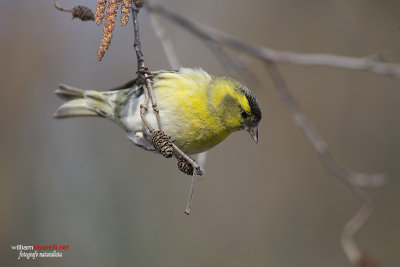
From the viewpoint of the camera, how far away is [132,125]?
305cm

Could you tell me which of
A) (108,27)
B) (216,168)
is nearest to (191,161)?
(108,27)

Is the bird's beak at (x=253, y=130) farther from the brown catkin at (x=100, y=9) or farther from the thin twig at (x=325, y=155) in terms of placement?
the brown catkin at (x=100, y=9)

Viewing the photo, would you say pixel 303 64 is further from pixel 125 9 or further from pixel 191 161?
pixel 125 9

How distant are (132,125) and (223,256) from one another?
139 inches

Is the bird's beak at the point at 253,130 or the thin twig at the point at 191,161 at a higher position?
the thin twig at the point at 191,161

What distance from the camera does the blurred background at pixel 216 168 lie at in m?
5.98

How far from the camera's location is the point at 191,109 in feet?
9.64

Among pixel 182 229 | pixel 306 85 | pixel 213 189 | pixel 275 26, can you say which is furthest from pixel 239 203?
pixel 275 26

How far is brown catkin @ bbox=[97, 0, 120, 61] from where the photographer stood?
1.58 meters

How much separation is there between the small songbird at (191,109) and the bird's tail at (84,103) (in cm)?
7

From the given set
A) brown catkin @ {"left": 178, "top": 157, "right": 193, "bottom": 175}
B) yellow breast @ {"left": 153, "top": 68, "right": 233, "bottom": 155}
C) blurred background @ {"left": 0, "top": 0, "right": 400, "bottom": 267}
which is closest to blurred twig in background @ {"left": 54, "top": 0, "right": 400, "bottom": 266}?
yellow breast @ {"left": 153, "top": 68, "right": 233, "bottom": 155}

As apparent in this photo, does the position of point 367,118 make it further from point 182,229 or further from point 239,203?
point 182,229

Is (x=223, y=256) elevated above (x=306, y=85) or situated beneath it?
situated beneath

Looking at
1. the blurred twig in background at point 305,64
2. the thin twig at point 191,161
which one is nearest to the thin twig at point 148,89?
the thin twig at point 191,161
